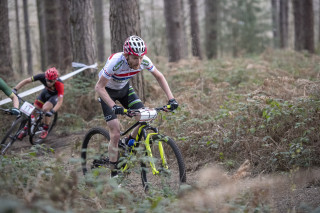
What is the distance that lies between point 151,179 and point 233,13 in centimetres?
2354

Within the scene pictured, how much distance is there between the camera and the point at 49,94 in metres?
9.05

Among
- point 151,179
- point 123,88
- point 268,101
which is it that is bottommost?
point 151,179

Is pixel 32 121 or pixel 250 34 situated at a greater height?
pixel 250 34

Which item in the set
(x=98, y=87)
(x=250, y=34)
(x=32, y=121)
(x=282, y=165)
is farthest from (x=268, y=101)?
(x=250, y=34)

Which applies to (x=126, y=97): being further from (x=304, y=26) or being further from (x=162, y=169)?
(x=304, y=26)

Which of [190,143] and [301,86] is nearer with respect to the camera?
[190,143]

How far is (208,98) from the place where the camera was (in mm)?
8781

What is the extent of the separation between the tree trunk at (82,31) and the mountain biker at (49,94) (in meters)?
2.20

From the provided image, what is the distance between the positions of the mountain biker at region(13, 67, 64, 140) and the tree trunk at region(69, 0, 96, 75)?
220cm

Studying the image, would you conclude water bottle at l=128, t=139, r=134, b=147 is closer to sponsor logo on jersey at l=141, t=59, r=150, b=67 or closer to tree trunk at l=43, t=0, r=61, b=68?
sponsor logo on jersey at l=141, t=59, r=150, b=67

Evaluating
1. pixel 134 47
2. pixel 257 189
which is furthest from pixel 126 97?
pixel 257 189

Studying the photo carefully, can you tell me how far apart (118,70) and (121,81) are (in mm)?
342

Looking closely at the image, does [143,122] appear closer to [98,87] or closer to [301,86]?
[98,87]

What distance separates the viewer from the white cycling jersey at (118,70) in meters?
5.35
